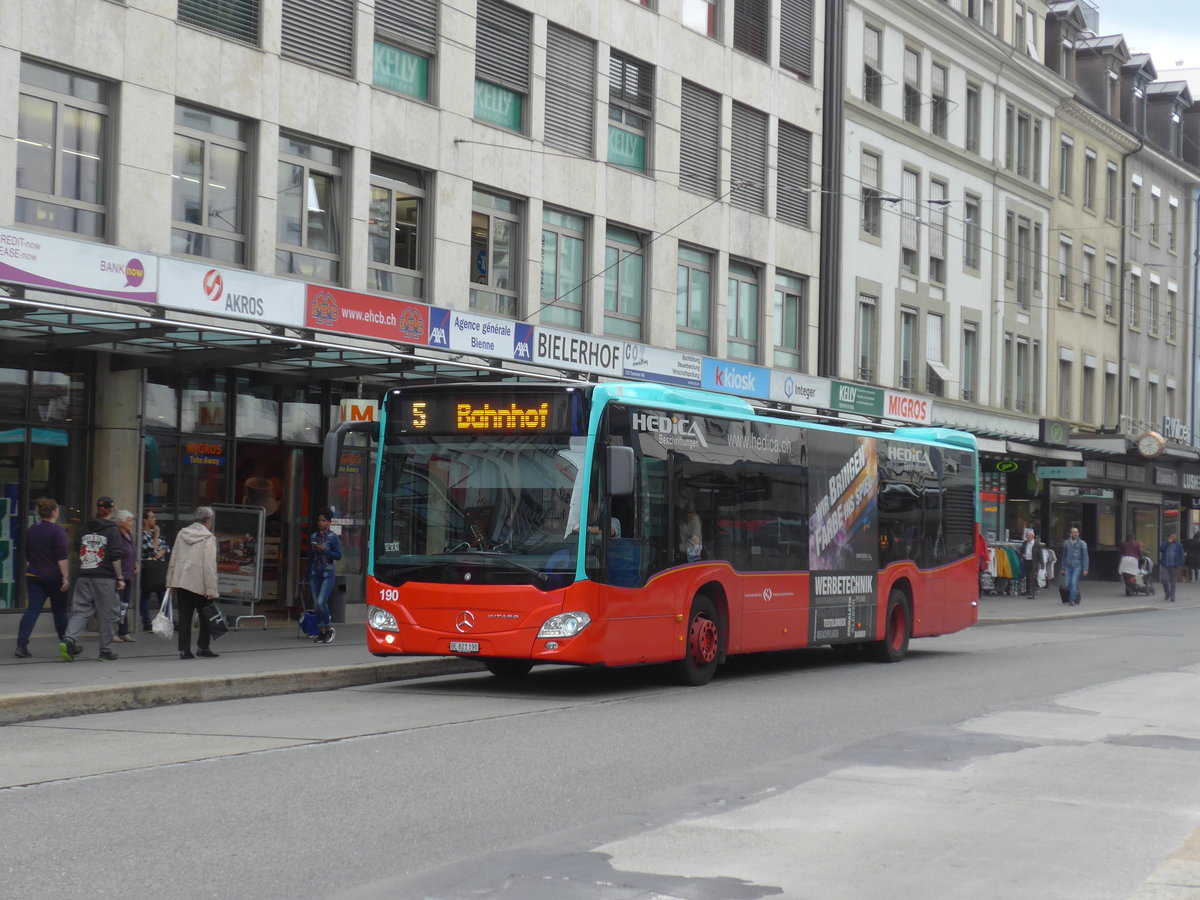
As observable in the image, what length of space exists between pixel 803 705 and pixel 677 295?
55.7 ft

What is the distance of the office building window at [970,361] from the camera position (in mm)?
42312

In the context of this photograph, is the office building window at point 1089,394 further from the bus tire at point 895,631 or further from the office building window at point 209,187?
the office building window at point 209,187

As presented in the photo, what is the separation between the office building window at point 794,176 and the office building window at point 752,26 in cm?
163

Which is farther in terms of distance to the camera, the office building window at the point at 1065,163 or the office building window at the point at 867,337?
the office building window at the point at 1065,163

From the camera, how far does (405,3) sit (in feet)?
78.5

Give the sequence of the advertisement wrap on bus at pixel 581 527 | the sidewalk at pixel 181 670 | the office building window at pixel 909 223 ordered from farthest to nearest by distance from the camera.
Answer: the office building window at pixel 909 223, the advertisement wrap on bus at pixel 581 527, the sidewalk at pixel 181 670

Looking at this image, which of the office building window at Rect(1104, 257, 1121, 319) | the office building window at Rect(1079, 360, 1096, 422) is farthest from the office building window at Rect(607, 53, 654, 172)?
the office building window at Rect(1104, 257, 1121, 319)

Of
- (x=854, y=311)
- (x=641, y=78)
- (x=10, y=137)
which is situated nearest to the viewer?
(x=10, y=137)

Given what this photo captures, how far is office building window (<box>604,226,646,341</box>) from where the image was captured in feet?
93.7

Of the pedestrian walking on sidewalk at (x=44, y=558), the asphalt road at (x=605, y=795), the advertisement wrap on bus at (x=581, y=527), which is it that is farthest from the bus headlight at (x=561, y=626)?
the pedestrian walking on sidewalk at (x=44, y=558)

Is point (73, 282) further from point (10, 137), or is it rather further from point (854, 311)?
point (854, 311)

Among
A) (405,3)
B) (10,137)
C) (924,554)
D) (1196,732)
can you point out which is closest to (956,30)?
(405,3)

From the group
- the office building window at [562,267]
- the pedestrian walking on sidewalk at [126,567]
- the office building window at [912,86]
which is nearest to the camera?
the pedestrian walking on sidewalk at [126,567]

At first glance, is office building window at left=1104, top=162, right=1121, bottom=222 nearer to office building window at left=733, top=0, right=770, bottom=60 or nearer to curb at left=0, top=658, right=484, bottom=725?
office building window at left=733, top=0, right=770, bottom=60
